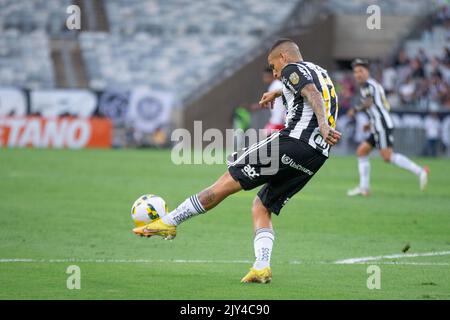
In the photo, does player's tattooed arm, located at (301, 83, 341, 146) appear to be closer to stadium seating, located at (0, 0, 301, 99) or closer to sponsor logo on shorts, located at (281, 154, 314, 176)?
sponsor logo on shorts, located at (281, 154, 314, 176)

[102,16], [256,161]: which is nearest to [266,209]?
[256,161]

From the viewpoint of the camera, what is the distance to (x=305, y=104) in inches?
368

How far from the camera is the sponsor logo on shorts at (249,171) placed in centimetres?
925

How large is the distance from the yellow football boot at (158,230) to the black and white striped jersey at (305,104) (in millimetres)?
1516

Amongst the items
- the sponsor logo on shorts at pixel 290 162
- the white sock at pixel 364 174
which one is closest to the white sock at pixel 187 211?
the sponsor logo on shorts at pixel 290 162

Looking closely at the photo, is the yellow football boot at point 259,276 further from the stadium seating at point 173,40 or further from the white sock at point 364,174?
the stadium seating at point 173,40

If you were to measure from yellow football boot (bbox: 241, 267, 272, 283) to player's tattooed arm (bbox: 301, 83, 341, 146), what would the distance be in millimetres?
1435

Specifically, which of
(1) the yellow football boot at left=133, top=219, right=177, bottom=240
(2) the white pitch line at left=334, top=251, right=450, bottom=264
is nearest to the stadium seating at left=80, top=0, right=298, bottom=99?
(2) the white pitch line at left=334, top=251, right=450, bottom=264

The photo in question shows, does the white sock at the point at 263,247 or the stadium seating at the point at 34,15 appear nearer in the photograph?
the white sock at the point at 263,247

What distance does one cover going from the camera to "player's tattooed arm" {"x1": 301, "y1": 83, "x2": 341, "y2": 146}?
8.93 metres

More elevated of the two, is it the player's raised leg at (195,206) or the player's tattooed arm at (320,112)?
the player's tattooed arm at (320,112)

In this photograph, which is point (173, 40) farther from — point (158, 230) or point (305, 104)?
point (305, 104)

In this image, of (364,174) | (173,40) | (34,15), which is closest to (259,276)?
(364,174)

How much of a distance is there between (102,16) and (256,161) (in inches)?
1426
